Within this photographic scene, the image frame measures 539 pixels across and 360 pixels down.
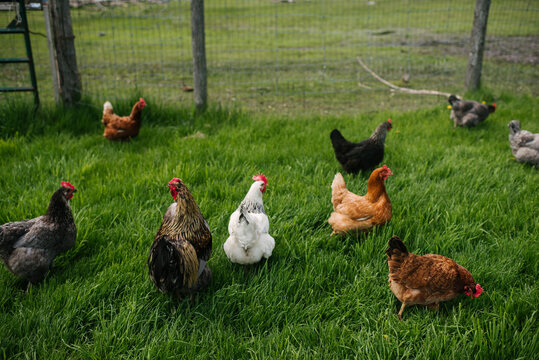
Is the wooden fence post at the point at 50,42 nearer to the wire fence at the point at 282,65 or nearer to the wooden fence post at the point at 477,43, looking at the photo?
the wire fence at the point at 282,65

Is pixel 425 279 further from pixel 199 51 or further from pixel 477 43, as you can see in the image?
pixel 477 43

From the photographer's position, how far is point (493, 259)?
3041 millimetres

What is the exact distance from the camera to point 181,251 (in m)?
2.51

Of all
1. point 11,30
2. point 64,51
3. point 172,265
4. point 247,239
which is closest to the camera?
point 172,265

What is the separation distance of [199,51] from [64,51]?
208 cm

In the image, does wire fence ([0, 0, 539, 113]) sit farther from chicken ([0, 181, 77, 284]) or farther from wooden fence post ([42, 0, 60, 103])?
chicken ([0, 181, 77, 284])

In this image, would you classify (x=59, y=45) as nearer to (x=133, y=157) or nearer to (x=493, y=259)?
(x=133, y=157)

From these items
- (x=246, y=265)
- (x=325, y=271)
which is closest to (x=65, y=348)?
(x=246, y=265)

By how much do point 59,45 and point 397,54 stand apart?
8893mm

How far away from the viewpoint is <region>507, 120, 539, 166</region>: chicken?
466cm

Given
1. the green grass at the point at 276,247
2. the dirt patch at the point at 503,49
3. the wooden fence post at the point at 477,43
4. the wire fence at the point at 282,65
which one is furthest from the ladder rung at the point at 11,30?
the dirt patch at the point at 503,49

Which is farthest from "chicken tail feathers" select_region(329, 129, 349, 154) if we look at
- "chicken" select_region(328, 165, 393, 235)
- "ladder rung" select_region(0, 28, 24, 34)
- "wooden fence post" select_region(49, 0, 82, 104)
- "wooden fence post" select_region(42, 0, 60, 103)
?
"ladder rung" select_region(0, 28, 24, 34)

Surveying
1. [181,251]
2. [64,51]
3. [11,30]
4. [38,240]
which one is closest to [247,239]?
[181,251]

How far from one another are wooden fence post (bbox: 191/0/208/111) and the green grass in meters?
0.70
